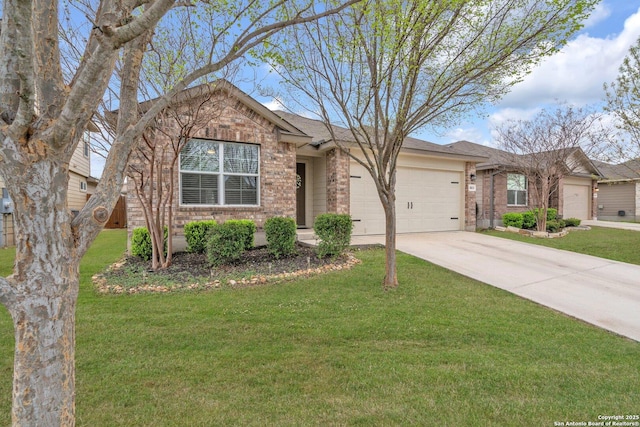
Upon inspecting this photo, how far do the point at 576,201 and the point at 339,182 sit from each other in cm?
1640

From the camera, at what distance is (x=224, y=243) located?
6531 millimetres

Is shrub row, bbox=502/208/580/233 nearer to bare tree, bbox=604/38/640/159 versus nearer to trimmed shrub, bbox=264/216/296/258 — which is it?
Answer: bare tree, bbox=604/38/640/159

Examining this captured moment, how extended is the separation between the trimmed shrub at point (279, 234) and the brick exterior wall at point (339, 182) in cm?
296

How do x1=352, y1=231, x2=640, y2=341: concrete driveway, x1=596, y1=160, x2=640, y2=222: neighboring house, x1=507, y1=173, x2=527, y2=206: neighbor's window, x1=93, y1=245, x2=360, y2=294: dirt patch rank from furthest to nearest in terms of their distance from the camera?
x1=596, y1=160, x2=640, y2=222: neighboring house < x1=507, y1=173, x2=527, y2=206: neighbor's window < x1=93, y1=245, x2=360, y2=294: dirt patch < x1=352, y1=231, x2=640, y2=341: concrete driveway

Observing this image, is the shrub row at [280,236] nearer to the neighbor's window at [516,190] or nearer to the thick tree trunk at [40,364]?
the thick tree trunk at [40,364]

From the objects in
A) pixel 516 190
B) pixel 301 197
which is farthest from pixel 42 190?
pixel 516 190

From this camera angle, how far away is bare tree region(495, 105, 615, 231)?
36.5 ft

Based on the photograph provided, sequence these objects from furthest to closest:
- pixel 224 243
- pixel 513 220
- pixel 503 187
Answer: pixel 503 187 → pixel 513 220 → pixel 224 243


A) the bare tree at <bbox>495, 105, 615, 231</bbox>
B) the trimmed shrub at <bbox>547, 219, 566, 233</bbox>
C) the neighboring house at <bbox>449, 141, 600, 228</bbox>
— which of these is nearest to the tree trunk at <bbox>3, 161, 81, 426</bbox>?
the bare tree at <bbox>495, 105, 615, 231</bbox>

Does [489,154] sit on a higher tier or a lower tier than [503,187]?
higher

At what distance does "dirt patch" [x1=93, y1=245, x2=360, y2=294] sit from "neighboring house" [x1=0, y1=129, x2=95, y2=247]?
5.84 m

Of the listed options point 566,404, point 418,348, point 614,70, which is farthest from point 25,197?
point 614,70

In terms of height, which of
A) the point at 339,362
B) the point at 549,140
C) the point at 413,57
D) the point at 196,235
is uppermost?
the point at 549,140

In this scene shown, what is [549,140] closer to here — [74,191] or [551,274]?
[551,274]
